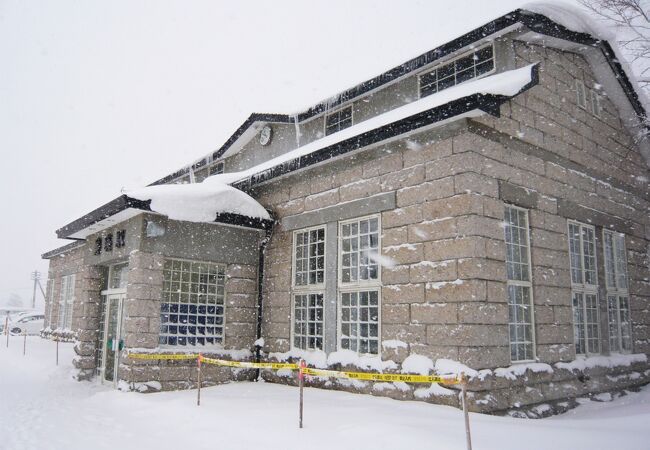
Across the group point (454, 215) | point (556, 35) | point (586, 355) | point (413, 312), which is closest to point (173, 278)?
point (413, 312)

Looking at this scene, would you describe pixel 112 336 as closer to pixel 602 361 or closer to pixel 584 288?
pixel 584 288

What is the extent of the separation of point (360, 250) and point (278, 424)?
3672mm

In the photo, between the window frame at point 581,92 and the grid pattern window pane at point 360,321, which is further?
the window frame at point 581,92

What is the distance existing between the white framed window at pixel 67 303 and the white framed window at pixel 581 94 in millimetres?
20798

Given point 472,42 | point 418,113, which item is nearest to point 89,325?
point 418,113

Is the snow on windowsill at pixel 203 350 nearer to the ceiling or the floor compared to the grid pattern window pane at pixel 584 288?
nearer to the floor

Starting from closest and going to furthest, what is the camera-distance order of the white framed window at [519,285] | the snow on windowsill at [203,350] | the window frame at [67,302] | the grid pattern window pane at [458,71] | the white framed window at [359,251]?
the white framed window at [519,285]
the white framed window at [359,251]
the grid pattern window pane at [458,71]
the snow on windowsill at [203,350]
the window frame at [67,302]

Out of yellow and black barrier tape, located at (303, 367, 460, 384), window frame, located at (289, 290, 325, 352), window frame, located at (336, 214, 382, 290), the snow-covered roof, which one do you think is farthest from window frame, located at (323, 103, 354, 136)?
yellow and black barrier tape, located at (303, 367, 460, 384)

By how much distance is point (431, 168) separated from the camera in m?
7.94

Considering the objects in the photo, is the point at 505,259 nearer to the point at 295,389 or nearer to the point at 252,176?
the point at 295,389

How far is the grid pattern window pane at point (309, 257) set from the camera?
998 centimetres

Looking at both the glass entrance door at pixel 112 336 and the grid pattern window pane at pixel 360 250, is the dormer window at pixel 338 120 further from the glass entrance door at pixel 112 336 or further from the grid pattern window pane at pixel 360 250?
the glass entrance door at pixel 112 336

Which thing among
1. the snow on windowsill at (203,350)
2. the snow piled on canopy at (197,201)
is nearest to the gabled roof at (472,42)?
the snow piled on canopy at (197,201)

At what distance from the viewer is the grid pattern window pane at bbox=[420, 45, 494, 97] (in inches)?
362
